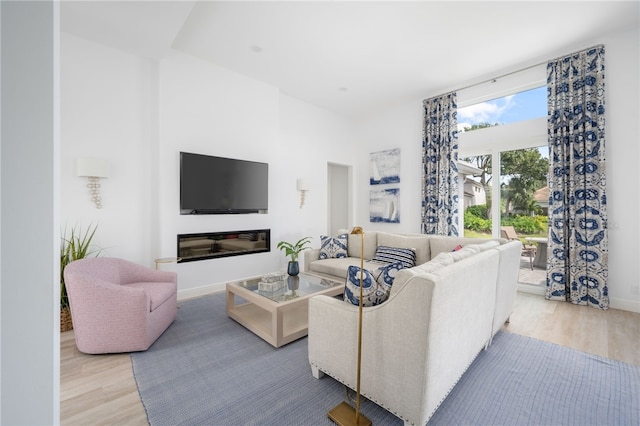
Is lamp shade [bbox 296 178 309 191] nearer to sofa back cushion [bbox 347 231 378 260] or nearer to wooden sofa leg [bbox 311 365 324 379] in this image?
sofa back cushion [bbox 347 231 378 260]

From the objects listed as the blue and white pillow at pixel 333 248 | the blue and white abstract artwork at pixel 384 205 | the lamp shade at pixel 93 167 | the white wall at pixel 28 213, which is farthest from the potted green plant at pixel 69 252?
the blue and white abstract artwork at pixel 384 205

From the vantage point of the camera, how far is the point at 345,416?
5.02 feet

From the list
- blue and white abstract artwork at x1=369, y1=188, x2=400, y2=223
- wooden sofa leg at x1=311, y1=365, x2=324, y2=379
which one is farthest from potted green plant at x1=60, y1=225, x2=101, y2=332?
blue and white abstract artwork at x1=369, y1=188, x2=400, y2=223

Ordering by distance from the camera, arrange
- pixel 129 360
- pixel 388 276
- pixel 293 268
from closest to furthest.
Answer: pixel 388 276, pixel 129 360, pixel 293 268

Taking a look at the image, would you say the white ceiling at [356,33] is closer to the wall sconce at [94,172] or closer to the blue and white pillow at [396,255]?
the wall sconce at [94,172]

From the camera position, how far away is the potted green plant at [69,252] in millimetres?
2695

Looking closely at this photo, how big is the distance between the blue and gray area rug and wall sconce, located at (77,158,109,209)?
74.3 inches

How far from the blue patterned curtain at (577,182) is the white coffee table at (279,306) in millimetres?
2997

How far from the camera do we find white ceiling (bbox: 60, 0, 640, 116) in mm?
2797

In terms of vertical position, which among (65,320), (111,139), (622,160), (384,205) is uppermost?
(111,139)

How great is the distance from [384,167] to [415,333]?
472 centimetres

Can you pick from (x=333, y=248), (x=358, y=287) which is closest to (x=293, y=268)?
(x=333, y=248)

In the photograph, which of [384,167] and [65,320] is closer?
[65,320]

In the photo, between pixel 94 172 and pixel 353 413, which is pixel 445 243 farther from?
pixel 94 172
